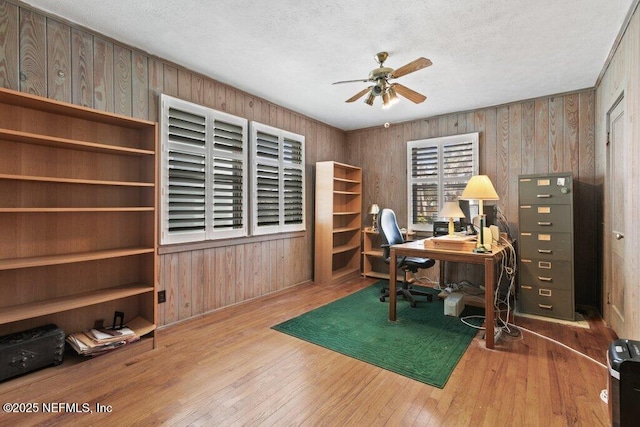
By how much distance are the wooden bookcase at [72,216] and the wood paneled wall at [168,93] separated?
0.82 ft

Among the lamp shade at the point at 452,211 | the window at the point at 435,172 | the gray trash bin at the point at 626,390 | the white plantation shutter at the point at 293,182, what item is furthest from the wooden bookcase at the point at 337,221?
the gray trash bin at the point at 626,390

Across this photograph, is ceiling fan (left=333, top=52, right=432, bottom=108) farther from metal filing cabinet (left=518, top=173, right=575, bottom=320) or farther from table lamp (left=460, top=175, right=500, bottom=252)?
metal filing cabinet (left=518, top=173, right=575, bottom=320)

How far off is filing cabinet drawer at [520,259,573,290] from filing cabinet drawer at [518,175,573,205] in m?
0.64

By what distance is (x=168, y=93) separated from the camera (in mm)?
2959

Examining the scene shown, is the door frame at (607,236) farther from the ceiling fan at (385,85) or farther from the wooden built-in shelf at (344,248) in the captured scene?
the wooden built-in shelf at (344,248)

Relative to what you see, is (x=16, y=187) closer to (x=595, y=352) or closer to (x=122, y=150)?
(x=122, y=150)

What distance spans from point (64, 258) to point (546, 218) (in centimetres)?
435

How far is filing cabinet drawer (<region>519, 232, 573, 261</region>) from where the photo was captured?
3.11 meters

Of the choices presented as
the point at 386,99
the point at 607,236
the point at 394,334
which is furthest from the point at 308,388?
the point at 607,236

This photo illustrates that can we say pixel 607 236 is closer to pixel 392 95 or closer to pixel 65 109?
pixel 392 95

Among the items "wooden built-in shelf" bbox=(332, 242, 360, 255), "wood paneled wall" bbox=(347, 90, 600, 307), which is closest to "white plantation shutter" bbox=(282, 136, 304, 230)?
"wooden built-in shelf" bbox=(332, 242, 360, 255)

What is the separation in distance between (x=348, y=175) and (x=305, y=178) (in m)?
0.97

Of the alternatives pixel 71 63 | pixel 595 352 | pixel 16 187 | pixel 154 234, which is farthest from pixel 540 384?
pixel 71 63

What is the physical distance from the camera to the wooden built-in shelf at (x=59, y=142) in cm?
192
